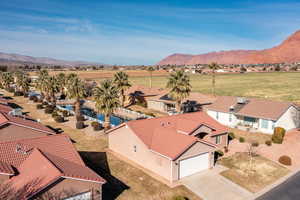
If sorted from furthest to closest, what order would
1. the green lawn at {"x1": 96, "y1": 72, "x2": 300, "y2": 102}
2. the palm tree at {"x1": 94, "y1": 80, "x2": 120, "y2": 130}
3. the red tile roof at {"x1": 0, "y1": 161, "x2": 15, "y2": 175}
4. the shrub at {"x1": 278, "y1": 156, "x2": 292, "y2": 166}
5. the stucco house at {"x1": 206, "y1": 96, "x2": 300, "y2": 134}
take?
the green lawn at {"x1": 96, "y1": 72, "x2": 300, "y2": 102}, the stucco house at {"x1": 206, "y1": 96, "x2": 300, "y2": 134}, the palm tree at {"x1": 94, "y1": 80, "x2": 120, "y2": 130}, the shrub at {"x1": 278, "y1": 156, "x2": 292, "y2": 166}, the red tile roof at {"x1": 0, "y1": 161, "x2": 15, "y2": 175}

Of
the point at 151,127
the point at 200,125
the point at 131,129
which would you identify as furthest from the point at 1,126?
the point at 200,125

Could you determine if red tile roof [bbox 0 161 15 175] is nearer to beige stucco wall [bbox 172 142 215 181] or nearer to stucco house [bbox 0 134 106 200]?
stucco house [bbox 0 134 106 200]

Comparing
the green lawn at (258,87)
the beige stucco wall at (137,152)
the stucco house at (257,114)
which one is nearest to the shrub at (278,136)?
the stucco house at (257,114)

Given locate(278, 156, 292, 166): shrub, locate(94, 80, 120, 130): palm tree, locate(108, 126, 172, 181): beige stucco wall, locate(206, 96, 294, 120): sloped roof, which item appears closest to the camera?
locate(108, 126, 172, 181): beige stucco wall

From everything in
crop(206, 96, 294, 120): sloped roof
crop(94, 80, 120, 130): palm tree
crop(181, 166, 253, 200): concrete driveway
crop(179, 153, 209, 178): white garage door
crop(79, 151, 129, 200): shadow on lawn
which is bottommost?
crop(181, 166, 253, 200): concrete driveway

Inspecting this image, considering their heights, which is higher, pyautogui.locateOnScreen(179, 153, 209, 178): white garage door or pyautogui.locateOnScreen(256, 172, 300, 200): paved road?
pyautogui.locateOnScreen(179, 153, 209, 178): white garage door

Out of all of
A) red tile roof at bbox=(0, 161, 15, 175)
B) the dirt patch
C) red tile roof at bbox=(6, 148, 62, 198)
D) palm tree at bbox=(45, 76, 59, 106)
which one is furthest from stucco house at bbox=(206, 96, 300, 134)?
palm tree at bbox=(45, 76, 59, 106)

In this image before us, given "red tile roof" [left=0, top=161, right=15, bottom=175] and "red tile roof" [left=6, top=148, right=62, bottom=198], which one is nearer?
"red tile roof" [left=6, top=148, right=62, bottom=198]

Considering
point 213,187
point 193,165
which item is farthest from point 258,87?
point 213,187
